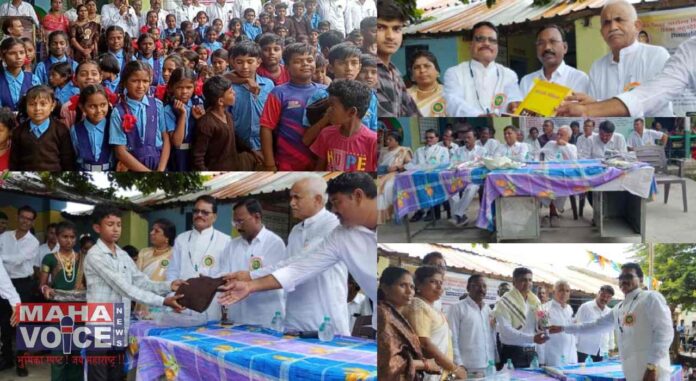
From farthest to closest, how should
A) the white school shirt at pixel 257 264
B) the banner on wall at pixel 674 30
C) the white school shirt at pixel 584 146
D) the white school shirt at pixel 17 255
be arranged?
the white school shirt at pixel 17 255
the white school shirt at pixel 257 264
the white school shirt at pixel 584 146
the banner on wall at pixel 674 30

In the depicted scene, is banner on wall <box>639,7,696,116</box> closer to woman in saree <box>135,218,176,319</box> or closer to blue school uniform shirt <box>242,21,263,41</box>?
blue school uniform shirt <box>242,21,263,41</box>

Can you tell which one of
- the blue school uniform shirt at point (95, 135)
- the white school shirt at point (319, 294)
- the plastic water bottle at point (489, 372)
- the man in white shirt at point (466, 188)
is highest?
the blue school uniform shirt at point (95, 135)

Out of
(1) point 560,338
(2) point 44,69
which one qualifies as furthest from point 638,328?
(2) point 44,69

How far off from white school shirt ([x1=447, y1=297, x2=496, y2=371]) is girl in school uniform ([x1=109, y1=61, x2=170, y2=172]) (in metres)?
1.95

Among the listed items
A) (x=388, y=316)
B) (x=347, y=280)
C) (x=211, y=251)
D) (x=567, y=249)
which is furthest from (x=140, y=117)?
(x=567, y=249)

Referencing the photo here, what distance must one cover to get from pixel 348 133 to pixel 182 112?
3.30 ft

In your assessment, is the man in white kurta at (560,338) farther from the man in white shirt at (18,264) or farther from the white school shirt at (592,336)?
the man in white shirt at (18,264)

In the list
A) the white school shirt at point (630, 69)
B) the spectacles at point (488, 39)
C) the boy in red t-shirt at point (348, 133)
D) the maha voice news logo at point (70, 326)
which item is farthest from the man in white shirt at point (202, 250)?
the white school shirt at point (630, 69)

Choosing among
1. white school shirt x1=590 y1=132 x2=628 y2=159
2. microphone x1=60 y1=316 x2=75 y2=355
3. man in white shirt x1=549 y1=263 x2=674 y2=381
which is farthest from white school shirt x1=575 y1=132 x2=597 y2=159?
microphone x1=60 y1=316 x2=75 y2=355

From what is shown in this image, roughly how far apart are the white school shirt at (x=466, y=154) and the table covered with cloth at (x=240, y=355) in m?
1.17

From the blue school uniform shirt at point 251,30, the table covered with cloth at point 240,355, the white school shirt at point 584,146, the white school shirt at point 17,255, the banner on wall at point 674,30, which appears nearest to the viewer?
the table covered with cloth at point 240,355

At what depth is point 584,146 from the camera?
14.5 feet

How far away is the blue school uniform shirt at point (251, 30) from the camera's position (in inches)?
182

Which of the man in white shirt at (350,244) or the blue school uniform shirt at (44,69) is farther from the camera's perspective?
the blue school uniform shirt at (44,69)
